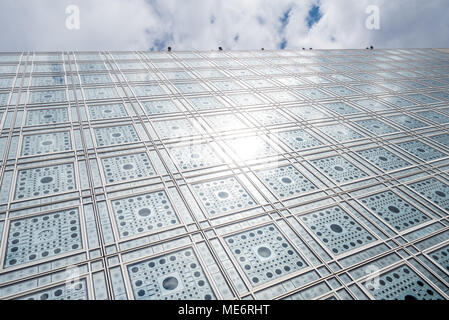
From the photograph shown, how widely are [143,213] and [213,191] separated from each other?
112 centimetres

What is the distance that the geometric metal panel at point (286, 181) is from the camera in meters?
4.62

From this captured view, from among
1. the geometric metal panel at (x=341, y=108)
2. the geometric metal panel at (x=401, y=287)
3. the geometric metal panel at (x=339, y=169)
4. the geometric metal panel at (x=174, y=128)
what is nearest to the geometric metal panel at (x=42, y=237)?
the geometric metal panel at (x=174, y=128)

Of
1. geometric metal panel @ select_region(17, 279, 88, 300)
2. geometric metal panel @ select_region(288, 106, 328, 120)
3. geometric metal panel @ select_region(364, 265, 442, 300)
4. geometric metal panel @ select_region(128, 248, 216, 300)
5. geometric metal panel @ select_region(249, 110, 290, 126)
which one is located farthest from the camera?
geometric metal panel @ select_region(288, 106, 328, 120)

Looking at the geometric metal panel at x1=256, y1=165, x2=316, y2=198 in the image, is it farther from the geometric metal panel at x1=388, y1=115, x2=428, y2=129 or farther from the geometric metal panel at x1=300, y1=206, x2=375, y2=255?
the geometric metal panel at x1=388, y1=115, x2=428, y2=129

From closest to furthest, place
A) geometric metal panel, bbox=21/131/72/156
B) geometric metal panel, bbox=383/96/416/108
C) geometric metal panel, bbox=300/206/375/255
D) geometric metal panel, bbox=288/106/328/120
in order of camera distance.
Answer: geometric metal panel, bbox=300/206/375/255, geometric metal panel, bbox=21/131/72/156, geometric metal panel, bbox=288/106/328/120, geometric metal panel, bbox=383/96/416/108

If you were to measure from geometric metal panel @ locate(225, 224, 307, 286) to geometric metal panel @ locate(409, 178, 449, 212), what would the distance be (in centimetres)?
282

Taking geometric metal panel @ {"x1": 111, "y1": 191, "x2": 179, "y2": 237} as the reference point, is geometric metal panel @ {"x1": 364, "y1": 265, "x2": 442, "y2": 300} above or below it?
below

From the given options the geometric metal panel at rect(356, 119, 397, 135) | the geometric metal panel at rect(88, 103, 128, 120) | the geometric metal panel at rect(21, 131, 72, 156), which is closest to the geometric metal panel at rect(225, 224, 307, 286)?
the geometric metal panel at rect(21, 131, 72, 156)

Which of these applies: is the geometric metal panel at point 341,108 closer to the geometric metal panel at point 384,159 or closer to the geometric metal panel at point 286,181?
the geometric metal panel at point 384,159

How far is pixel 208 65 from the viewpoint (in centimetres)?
1090

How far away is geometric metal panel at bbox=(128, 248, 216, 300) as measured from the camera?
297cm

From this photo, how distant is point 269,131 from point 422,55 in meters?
14.8
